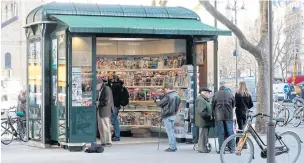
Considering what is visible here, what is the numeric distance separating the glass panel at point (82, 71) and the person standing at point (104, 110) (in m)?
0.81

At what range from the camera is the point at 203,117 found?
14562 millimetres

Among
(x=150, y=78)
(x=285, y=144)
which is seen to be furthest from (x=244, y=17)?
(x=285, y=144)

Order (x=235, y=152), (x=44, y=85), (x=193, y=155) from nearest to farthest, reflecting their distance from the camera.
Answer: (x=235, y=152) → (x=193, y=155) → (x=44, y=85)

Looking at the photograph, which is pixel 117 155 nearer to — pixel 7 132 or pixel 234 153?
pixel 234 153

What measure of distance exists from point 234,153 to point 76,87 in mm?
4526

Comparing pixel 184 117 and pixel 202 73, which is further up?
pixel 202 73

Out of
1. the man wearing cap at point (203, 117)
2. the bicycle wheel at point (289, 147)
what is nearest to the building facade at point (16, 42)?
the man wearing cap at point (203, 117)

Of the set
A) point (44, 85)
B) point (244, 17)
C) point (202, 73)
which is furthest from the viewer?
point (244, 17)

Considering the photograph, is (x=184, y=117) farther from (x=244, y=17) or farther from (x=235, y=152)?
(x=244, y=17)

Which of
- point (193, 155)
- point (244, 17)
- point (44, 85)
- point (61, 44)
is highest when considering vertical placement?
point (244, 17)

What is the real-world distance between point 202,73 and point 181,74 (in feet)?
1.92

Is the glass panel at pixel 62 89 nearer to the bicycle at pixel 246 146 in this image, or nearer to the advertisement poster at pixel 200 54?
the advertisement poster at pixel 200 54

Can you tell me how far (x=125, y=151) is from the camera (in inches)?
597

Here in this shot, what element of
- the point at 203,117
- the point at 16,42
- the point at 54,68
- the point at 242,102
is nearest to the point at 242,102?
the point at 242,102
